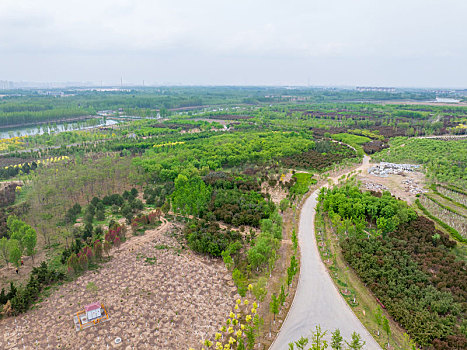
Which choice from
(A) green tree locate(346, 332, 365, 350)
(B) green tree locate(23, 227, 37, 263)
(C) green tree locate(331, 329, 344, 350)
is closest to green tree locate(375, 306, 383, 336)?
(A) green tree locate(346, 332, 365, 350)

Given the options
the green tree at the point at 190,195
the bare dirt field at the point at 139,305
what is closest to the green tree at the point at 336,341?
the bare dirt field at the point at 139,305

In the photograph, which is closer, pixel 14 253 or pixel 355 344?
pixel 355 344

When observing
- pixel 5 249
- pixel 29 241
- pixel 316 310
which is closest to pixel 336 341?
pixel 316 310

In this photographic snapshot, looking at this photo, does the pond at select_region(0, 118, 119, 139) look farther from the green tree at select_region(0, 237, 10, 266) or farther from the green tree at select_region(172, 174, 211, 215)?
the green tree at select_region(0, 237, 10, 266)

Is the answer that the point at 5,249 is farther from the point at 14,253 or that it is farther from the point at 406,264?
the point at 406,264

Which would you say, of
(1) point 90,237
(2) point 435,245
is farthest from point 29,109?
(2) point 435,245

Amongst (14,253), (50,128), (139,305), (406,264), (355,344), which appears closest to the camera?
(355,344)
